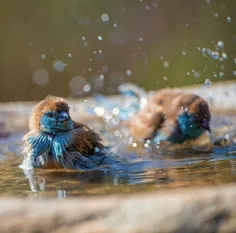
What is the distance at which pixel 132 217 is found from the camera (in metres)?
2.92

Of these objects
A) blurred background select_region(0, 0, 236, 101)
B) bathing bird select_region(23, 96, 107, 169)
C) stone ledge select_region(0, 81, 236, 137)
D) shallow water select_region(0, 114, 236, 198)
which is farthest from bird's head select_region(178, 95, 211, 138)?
blurred background select_region(0, 0, 236, 101)

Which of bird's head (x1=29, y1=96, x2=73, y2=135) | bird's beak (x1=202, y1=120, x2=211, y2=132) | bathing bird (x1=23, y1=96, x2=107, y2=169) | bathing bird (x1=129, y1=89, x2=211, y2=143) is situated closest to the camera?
bathing bird (x1=23, y1=96, x2=107, y2=169)

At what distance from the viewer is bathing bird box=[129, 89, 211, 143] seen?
253 inches

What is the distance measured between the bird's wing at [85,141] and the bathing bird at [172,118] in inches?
60.4

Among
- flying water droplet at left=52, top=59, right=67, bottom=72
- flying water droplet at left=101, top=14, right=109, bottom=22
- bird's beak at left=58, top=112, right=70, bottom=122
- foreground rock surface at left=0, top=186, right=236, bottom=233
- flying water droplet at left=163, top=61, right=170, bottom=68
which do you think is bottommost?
foreground rock surface at left=0, top=186, right=236, bottom=233

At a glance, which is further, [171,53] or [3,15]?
[3,15]

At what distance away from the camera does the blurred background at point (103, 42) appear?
1178cm

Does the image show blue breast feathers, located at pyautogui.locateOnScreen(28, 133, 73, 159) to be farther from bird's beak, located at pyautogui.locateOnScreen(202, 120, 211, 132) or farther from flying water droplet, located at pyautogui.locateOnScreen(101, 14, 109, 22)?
flying water droplet, located at pyautogui.locateOnScreen(101, 14, 109, 22)

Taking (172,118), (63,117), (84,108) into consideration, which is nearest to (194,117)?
(172,118)

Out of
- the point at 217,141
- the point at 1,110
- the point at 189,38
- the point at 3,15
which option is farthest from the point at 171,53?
the point at 217,141

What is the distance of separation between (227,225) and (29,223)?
0.82 m

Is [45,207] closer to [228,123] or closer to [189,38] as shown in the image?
[228,123]

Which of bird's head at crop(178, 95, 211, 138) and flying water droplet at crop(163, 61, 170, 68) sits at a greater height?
flying water droplet at crop(163, 61, 170, 68)

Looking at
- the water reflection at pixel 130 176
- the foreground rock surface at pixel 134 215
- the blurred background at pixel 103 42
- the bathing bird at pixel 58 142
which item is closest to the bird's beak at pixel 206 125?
the water reflection at pixel 130 176
